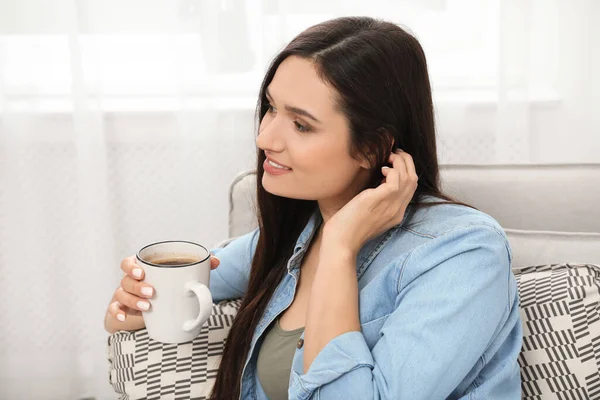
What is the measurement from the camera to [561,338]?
1238 mm

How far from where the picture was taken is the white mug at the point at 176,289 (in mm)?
1112

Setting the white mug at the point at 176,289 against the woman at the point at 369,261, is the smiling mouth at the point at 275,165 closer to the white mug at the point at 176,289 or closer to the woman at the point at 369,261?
the woman at the point at 369,261

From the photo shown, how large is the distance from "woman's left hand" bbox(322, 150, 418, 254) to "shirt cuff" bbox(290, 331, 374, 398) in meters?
0.15

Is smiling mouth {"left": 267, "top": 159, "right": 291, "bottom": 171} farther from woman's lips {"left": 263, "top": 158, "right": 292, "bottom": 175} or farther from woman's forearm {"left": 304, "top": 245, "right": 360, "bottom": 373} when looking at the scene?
woman's forearm {"left": 304, "top": 245, "right": 360, "bottom": 373}

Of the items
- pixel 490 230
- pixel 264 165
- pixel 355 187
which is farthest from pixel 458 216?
pixel 264 165

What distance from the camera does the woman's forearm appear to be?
1093mm

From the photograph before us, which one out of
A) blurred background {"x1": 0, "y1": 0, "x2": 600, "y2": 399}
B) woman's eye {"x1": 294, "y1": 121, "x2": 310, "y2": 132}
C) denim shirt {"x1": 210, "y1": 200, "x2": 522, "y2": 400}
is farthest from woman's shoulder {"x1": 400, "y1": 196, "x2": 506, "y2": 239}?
blurred background {"x1": 0, "y1": 0, "x2": 600, "y2": 399}

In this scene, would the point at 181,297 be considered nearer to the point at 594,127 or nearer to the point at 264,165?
the point at 264,165

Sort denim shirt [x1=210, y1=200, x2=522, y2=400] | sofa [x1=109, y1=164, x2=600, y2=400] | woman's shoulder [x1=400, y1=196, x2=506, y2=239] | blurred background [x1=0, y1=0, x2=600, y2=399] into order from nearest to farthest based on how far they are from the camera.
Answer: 1. denim shirt [x1=210, y1=200, x2=522, y2=400]
2. woman's shoulder [x1=400, y1=196, x2=506, y2=239]
3. sofa [x1=109, y1=164, x2=600, y2=400]
4. blurred background [x1=0, y1=0, x2=600, y2=399]

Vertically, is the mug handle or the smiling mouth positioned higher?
the smiling mouth

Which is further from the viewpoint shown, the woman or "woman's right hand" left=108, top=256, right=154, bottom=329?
"woman's right hand" left=108, top=256, right=154, bottom=329

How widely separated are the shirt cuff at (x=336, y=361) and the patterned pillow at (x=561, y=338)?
1.10 ft

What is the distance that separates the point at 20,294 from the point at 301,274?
1211mm

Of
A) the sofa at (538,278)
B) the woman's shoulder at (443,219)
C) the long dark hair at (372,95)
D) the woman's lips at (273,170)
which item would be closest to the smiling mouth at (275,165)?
the woman's lips at (273,170)
